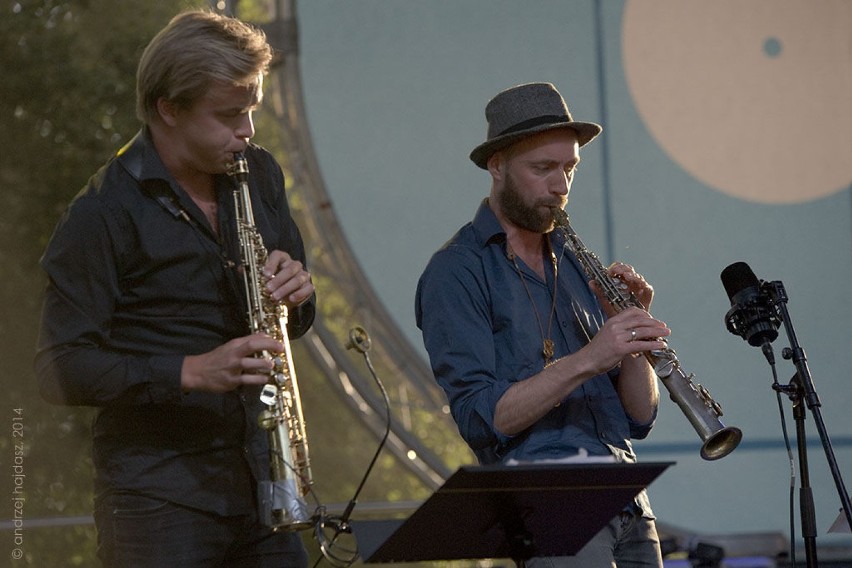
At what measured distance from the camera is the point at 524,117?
3.01 meters

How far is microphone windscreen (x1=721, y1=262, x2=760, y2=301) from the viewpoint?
310cm

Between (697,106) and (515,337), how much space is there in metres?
3.11

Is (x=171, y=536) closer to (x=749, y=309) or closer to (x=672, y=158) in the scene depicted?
(x=749, y=309)

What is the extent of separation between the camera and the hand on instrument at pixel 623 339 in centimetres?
264

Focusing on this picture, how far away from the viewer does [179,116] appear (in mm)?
2629

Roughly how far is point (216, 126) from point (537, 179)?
0.83 m

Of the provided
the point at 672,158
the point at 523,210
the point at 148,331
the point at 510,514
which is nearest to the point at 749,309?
the point at 523,210

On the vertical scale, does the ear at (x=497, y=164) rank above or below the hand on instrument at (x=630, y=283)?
above

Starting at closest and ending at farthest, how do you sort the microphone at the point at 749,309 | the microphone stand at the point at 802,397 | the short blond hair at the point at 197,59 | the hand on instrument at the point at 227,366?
the hand on instrument at the point at 227,366 → the short blond hair at the point at 197,59 → the microphone stand at the point at 802,397 → the microphone at the point at 749,309

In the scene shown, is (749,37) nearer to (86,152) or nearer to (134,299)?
(86,152)

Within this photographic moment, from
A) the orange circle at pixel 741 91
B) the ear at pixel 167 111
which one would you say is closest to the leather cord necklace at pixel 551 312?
the ear at pixel 167 111

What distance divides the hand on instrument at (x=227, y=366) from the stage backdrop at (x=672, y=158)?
2.76 meters

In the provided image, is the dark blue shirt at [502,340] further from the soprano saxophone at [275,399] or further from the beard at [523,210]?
the soprano saxophone at [275,399]

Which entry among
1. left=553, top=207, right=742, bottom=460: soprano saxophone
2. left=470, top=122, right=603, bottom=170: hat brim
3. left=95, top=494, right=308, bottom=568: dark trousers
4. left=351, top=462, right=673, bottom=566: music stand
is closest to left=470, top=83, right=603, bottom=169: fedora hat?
left=470, top=122, right=603, bottom=170: hat brim
